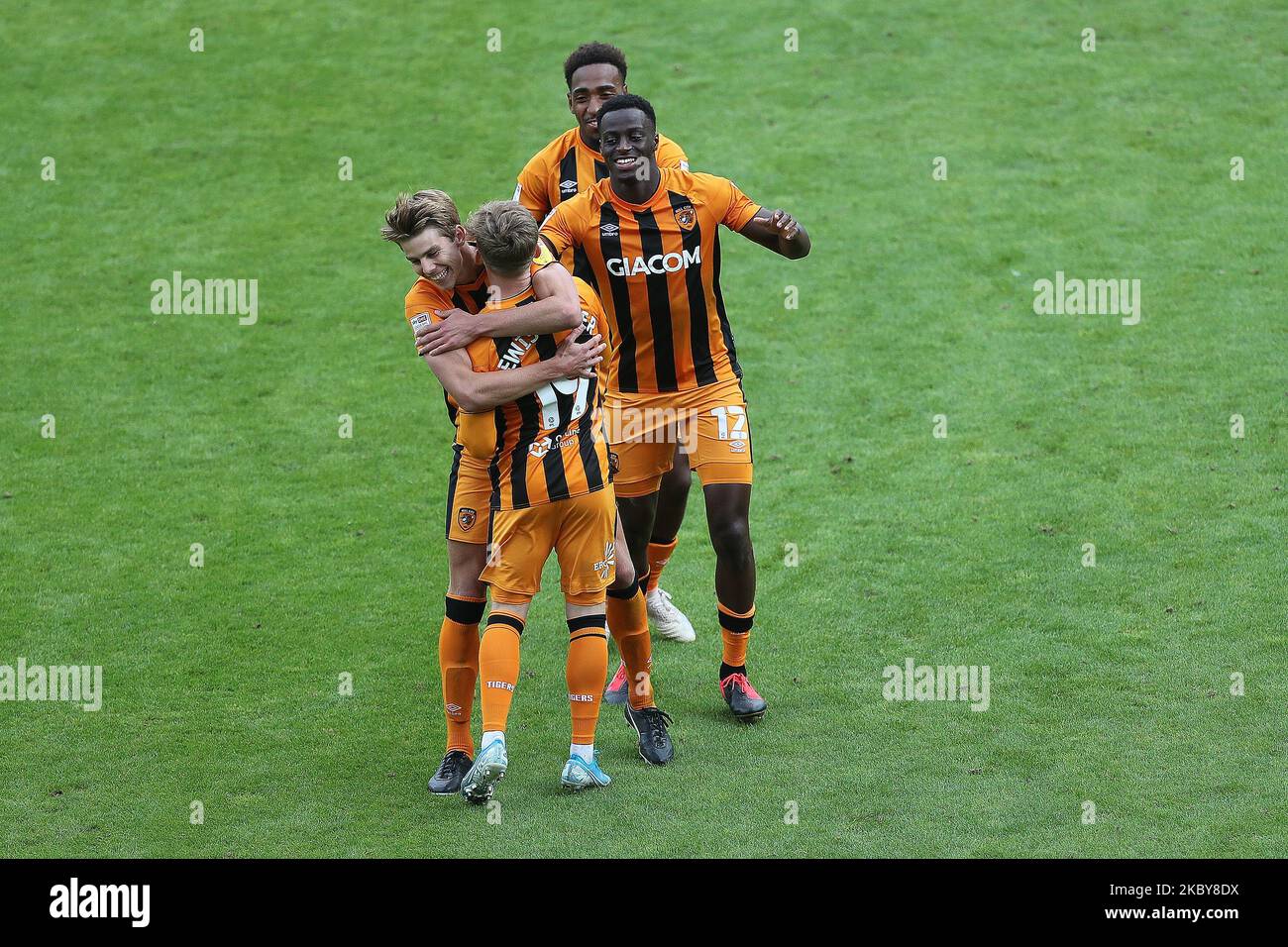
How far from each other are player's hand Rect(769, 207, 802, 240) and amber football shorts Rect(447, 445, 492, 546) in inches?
58.6

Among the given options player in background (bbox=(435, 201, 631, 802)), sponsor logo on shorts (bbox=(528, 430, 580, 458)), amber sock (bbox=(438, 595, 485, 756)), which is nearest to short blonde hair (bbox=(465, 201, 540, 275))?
player in background (bbox=(435, 201, 631, 802))

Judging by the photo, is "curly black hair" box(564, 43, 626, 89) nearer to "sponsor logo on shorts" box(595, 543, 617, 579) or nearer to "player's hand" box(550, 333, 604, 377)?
"player's hand" box(550, 333, 604, 377)

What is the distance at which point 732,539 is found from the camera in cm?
578

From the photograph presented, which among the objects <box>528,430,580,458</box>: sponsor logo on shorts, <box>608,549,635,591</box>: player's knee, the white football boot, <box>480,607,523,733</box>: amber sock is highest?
<box>528,430,580,458</box>: sponsor logo on shorts

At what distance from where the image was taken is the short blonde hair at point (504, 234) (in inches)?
190

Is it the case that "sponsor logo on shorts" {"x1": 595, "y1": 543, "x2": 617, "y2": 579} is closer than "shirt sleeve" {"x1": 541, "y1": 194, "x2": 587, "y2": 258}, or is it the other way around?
"sponsor logo on shorts" {"x1": 595, "y1": 543, "x2": 617, "y2": 579}

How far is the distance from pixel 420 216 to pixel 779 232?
4.92 ft

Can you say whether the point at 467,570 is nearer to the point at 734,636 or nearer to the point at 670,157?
the point at 734,636

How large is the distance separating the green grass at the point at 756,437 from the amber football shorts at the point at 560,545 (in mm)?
765

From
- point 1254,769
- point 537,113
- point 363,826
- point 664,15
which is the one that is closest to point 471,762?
point 363,826

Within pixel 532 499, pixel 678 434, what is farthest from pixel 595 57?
pixel 532 499

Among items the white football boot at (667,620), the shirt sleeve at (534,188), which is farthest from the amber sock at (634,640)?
the shirt sleeve at (534,188)

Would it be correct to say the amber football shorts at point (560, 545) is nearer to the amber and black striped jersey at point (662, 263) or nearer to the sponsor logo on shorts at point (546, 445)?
the sponsor logo on shorts at point (546, 445)

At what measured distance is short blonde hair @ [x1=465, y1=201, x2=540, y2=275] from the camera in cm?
483
